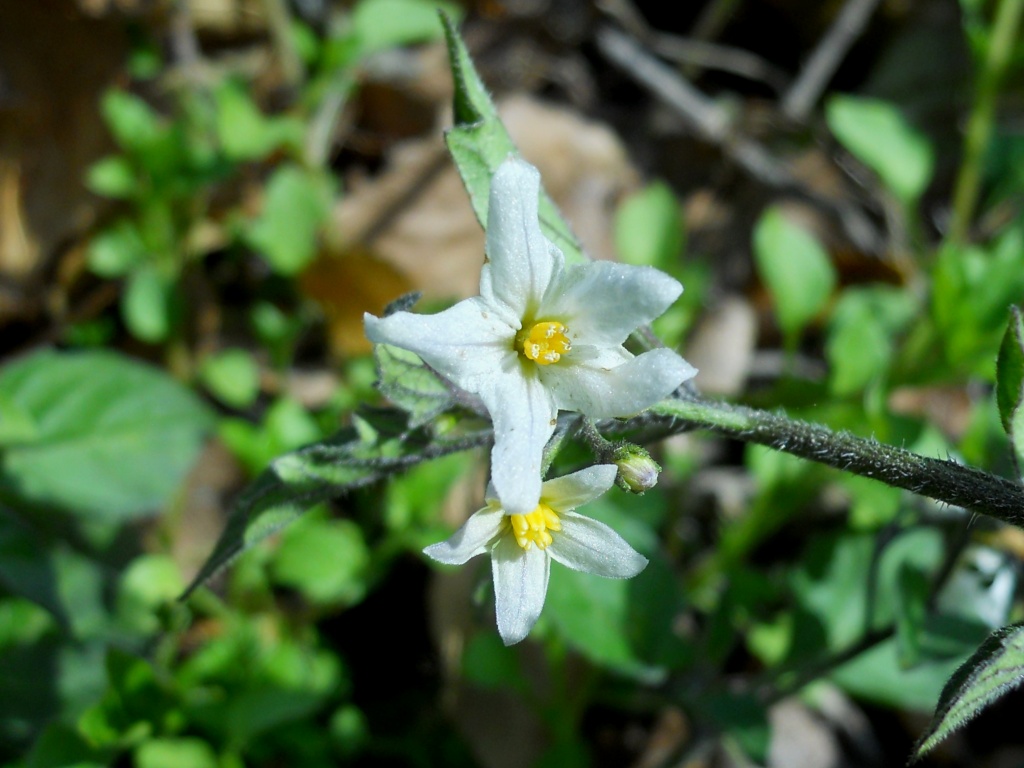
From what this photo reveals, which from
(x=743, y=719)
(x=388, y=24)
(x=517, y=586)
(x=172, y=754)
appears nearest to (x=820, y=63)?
(x=388, y=24)

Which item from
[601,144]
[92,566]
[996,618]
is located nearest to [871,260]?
[601,144]

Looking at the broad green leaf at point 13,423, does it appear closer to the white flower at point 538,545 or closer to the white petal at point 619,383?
the white flower at point 538,545

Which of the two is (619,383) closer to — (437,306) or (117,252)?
(437,306)

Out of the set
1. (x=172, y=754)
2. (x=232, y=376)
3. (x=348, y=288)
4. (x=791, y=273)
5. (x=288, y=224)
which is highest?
(x=791, y=273)

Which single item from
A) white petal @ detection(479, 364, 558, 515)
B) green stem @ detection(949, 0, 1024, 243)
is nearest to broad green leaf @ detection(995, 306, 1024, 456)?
white petal @ detection(479, 364, 558, 515)

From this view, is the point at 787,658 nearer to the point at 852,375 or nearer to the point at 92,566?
the point at 852,375

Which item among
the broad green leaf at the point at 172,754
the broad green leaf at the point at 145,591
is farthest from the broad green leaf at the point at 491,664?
the broad green leaf at the point at 145,591
